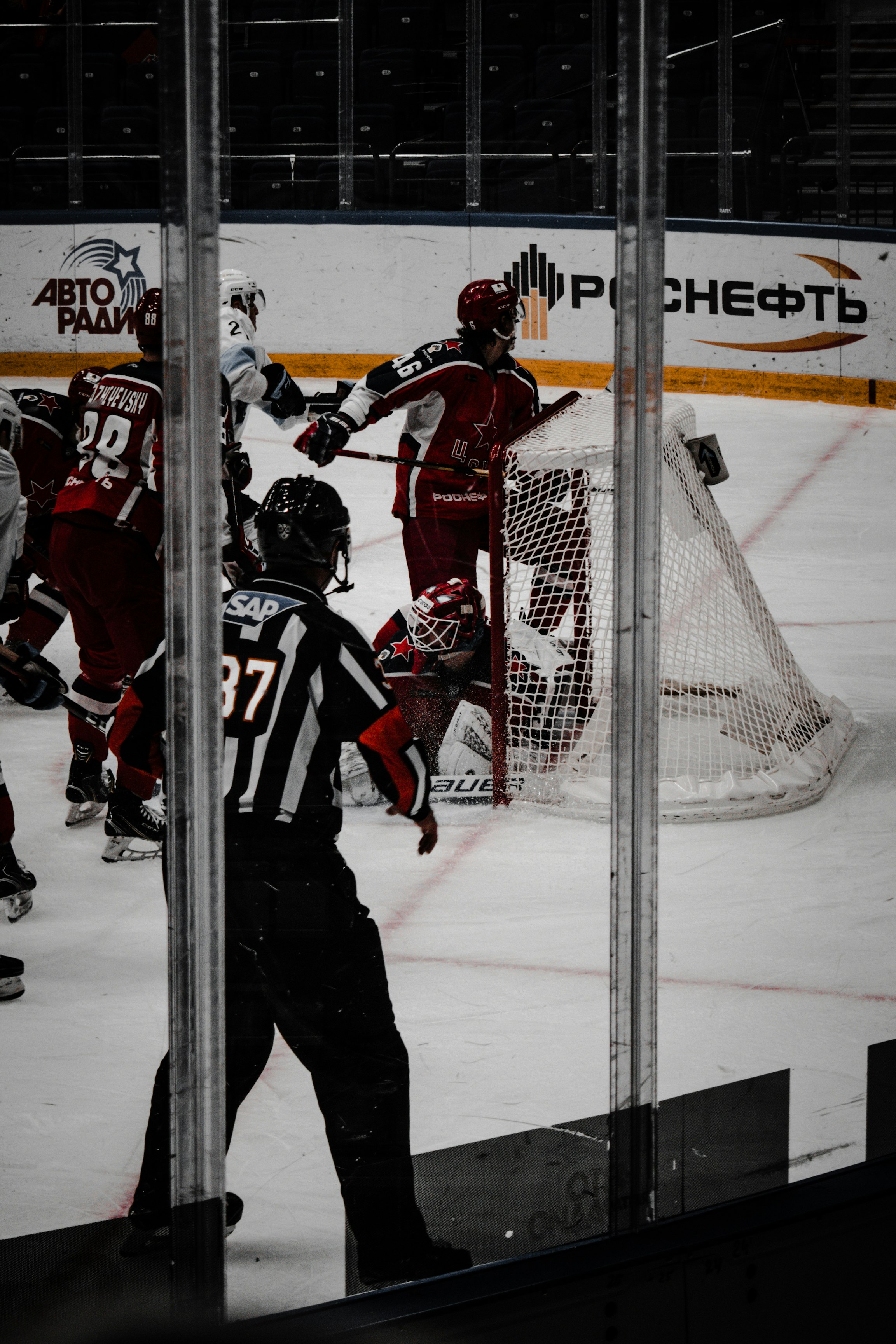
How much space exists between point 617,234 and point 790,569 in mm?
3292

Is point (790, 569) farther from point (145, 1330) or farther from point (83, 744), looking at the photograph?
point (145, 1330)

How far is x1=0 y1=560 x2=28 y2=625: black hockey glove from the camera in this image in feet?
11.7

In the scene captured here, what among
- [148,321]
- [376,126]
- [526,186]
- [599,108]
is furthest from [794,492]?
[148,321]

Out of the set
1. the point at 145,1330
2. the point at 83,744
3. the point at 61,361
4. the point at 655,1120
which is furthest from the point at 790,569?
the point at 145,1330

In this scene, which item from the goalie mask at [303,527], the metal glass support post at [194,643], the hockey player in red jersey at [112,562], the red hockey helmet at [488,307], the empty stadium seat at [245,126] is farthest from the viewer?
the red hockey helmet at [488,307]

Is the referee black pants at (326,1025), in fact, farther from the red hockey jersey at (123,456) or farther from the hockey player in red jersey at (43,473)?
the hockey player in red jersey at (43,473)

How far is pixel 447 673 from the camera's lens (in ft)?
11.4

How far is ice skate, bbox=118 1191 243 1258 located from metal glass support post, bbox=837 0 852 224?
19.4ft

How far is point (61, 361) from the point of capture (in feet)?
8.38

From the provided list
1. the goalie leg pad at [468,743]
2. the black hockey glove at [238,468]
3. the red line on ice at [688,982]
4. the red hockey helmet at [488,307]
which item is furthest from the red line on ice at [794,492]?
the black hockey glove at [238,468]

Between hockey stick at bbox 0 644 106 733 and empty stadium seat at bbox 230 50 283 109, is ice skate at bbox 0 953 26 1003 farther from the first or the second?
empty stadium seat at bbox 230 50 283 109

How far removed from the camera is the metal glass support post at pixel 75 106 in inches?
113

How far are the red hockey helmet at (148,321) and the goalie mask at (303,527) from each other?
0.22m

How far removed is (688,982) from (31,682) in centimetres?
115
